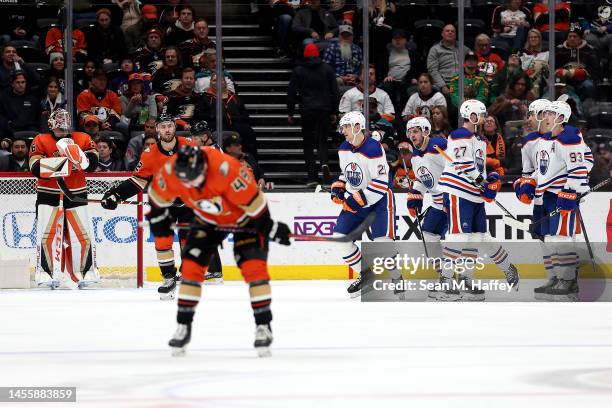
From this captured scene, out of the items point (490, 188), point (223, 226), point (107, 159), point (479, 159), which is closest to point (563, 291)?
point (490, 188)

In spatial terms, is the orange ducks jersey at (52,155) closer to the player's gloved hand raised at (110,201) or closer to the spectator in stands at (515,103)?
the player's gloved hand raised at (110,201)

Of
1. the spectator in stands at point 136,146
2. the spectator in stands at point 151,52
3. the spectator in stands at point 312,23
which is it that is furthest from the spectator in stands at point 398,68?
the spectator in stands at point 136,146

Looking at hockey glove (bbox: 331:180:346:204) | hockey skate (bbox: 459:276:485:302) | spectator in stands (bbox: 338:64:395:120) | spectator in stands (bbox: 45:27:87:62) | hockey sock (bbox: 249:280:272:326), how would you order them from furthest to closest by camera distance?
spectator in stands (bbox: 338:64:395:120) → spectator in stands (bbox: 45:27:87:62) → hockey glove (bbox: 331:180:346:204) → hockey skate (bbox: 459:276:485:302) → hockey sock (bbox: 249:280:272:326)

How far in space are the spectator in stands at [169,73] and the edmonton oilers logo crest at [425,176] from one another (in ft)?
10.3

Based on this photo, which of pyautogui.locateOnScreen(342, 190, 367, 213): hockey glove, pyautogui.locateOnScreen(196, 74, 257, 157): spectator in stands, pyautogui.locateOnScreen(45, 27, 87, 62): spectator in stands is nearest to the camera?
pyautogui.locateOnScreen(342, 190, 367, 213): hockey glove

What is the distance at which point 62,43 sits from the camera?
11.0m

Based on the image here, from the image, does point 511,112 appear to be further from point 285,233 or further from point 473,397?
point 473,397

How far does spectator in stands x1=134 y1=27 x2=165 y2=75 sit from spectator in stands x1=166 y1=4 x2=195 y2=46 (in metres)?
0.09

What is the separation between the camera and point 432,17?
1152 centimetres

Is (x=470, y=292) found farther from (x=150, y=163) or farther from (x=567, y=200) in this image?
(x=150, y=163)

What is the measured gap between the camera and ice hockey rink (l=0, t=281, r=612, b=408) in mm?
4383

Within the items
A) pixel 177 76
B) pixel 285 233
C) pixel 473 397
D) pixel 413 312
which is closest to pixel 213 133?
pixel 177 76

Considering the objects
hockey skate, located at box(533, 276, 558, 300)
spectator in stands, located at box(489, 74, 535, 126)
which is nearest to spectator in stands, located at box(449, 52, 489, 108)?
spectator in stands, located at box(489, 74, 535, 126)

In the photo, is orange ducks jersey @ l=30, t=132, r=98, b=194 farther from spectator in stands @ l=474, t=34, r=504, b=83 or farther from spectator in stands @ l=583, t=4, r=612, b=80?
spectator in stands @ l=583, t=4, r=612, b=80
